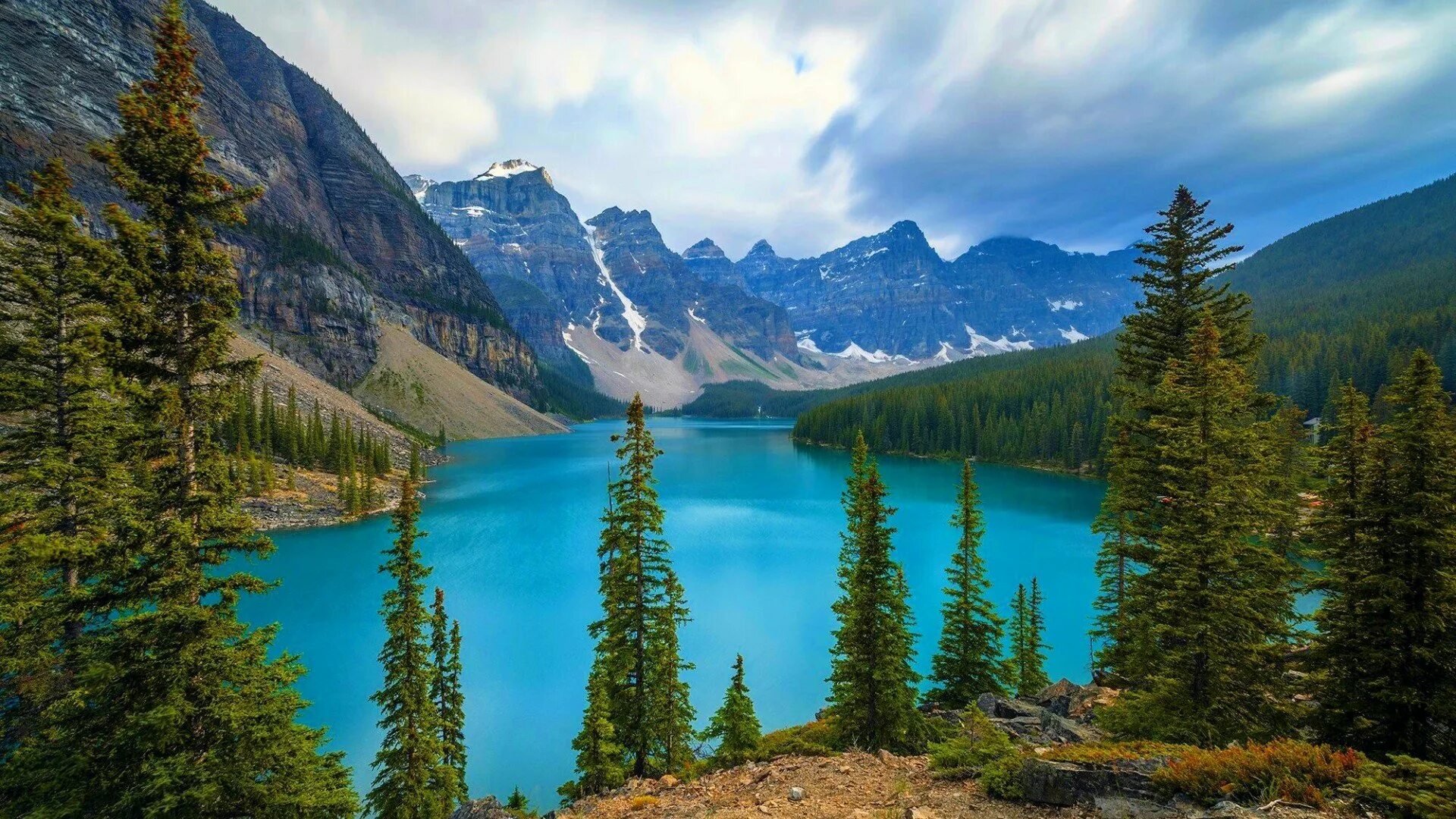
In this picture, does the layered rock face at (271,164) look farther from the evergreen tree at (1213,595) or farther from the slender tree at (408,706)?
the evergreen tree at (1213,595)

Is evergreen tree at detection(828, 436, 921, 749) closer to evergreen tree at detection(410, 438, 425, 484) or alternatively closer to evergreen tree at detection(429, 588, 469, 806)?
evergreen tree at detection(429, 588, 469, 806)

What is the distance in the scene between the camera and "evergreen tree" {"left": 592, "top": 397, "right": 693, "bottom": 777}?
16188mm

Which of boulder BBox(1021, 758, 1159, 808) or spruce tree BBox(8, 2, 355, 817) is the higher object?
spruce tree BBox(8, 2, 355, 817)

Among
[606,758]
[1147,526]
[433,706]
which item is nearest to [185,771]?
[433,706]

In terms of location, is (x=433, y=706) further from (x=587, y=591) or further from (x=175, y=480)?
(x=587, y=591)

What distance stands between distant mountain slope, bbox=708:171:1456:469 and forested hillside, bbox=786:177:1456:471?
26 centimetres

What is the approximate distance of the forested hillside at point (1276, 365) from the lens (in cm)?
7938

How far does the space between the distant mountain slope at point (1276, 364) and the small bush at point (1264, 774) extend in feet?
291

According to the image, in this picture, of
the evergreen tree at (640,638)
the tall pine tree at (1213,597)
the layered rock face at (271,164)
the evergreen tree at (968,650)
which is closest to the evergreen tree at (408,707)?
the evergreen tree at (640,638)

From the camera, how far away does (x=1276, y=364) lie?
84.5 meters

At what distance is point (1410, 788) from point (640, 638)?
14.9 metres

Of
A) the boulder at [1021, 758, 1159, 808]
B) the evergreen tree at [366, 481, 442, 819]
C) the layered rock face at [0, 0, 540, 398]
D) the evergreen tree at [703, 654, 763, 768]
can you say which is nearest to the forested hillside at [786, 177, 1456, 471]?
the evergreen tree at [703, 654, 763, 768]

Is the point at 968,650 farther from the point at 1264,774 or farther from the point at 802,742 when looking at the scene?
the point at 1264,774

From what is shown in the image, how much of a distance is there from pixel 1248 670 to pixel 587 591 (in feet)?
112
